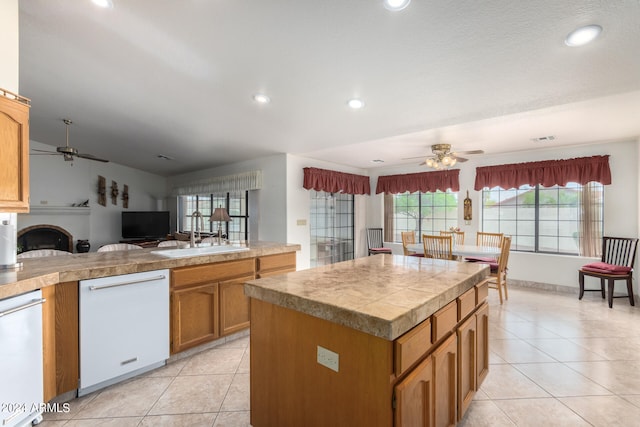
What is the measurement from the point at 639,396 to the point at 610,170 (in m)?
3.62

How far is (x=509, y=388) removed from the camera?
2.05 m

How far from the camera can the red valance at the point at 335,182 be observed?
5.20 m

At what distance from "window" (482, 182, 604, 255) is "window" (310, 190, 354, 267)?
9.09ft

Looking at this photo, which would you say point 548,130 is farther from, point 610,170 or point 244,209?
point 244,209

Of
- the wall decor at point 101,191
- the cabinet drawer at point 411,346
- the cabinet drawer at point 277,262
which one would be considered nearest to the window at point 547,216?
the cabinet drawer at point 277,262

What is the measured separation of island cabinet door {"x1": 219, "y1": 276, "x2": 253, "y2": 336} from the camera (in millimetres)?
2648

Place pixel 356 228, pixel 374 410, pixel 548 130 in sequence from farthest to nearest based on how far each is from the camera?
pixel 356 228
pixel 548 130
pixel 374 410

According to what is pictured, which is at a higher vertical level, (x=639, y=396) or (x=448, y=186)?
(x=448, y=186)

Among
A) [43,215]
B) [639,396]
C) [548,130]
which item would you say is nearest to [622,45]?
[548,130]

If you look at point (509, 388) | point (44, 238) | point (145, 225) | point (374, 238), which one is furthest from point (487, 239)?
point (44, 238)

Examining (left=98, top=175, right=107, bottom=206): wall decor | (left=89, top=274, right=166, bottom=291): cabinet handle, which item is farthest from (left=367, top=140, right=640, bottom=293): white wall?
(left=98, top=175, right=107, bottom=206): wall decor

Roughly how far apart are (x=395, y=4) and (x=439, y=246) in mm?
3412

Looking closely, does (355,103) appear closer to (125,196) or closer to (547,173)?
(547,173)

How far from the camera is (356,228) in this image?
21.9ft
